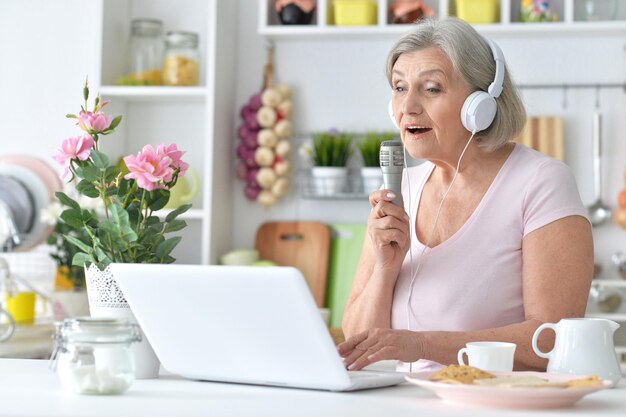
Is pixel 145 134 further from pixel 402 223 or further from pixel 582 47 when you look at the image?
pixel 402 223

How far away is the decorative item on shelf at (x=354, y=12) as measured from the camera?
317 centimetres

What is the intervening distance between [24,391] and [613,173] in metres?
2.39

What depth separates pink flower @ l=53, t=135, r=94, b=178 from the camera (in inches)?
54.1

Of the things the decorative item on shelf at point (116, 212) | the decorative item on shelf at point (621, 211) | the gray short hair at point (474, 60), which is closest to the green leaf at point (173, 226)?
the decorative item on shelf at point (116, 212)

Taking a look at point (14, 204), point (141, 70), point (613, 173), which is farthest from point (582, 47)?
point (14, 204)

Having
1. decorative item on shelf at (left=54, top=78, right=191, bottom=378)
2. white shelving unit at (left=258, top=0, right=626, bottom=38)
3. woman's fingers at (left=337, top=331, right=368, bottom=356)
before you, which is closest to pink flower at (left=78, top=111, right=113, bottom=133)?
decorative item on shelf at (left=54, top=78, right=191, bottom=378)

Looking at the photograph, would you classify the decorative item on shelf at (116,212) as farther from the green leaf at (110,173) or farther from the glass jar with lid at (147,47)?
the glass jar with lid at (147,47)

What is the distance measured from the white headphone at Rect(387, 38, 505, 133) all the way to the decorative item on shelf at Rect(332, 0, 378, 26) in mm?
1516

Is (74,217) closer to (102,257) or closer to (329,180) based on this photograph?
(102,257)

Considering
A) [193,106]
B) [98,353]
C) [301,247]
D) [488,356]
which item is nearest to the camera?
[98,353]

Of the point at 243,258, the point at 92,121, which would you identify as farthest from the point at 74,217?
the point at 243,258

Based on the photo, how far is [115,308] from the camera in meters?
1.38

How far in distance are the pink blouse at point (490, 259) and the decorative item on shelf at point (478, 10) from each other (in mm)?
1471

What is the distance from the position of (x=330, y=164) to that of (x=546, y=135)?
69cm
